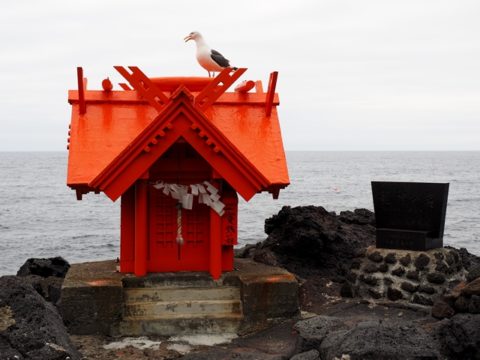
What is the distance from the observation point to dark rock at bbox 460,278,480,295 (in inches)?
369

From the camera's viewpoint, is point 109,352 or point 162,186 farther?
point 162,186

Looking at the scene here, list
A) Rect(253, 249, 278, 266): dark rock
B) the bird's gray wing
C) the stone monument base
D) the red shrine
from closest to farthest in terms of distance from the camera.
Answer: the red shrine, the stone monument base, the bird's gray wing, Rect(253, 249, 278, 266): dark rock

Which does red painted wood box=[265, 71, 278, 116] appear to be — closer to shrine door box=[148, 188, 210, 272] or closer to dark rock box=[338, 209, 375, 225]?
shrine door box=[148, 188, 210, 272]

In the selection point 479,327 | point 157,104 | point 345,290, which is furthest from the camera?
point 345,290

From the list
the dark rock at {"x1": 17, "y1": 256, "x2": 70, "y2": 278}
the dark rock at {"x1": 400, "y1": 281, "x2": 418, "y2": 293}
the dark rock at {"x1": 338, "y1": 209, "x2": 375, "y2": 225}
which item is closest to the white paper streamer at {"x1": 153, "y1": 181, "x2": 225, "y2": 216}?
the dark rock at {"x1": 400, "y1": 281, "x2": 418, "y2": 293}

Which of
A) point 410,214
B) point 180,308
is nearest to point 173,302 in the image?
point 180,308

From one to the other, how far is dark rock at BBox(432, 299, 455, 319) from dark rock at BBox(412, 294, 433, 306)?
145cm

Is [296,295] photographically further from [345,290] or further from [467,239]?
[467,239]

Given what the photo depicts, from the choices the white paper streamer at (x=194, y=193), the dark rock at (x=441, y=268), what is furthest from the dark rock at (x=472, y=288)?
Result: the white paper streamer at (x=194, y=193)

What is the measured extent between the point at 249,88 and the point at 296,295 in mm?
3874

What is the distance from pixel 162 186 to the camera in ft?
37.4

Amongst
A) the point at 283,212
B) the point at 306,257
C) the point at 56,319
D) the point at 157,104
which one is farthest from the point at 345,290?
the point at 56,319

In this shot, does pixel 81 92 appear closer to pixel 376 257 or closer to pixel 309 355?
pixel 376 257

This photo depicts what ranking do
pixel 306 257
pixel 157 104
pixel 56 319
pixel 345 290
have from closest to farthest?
pixel 56 319, pixel 157 104, pixel 345 290, pixel 306 257
